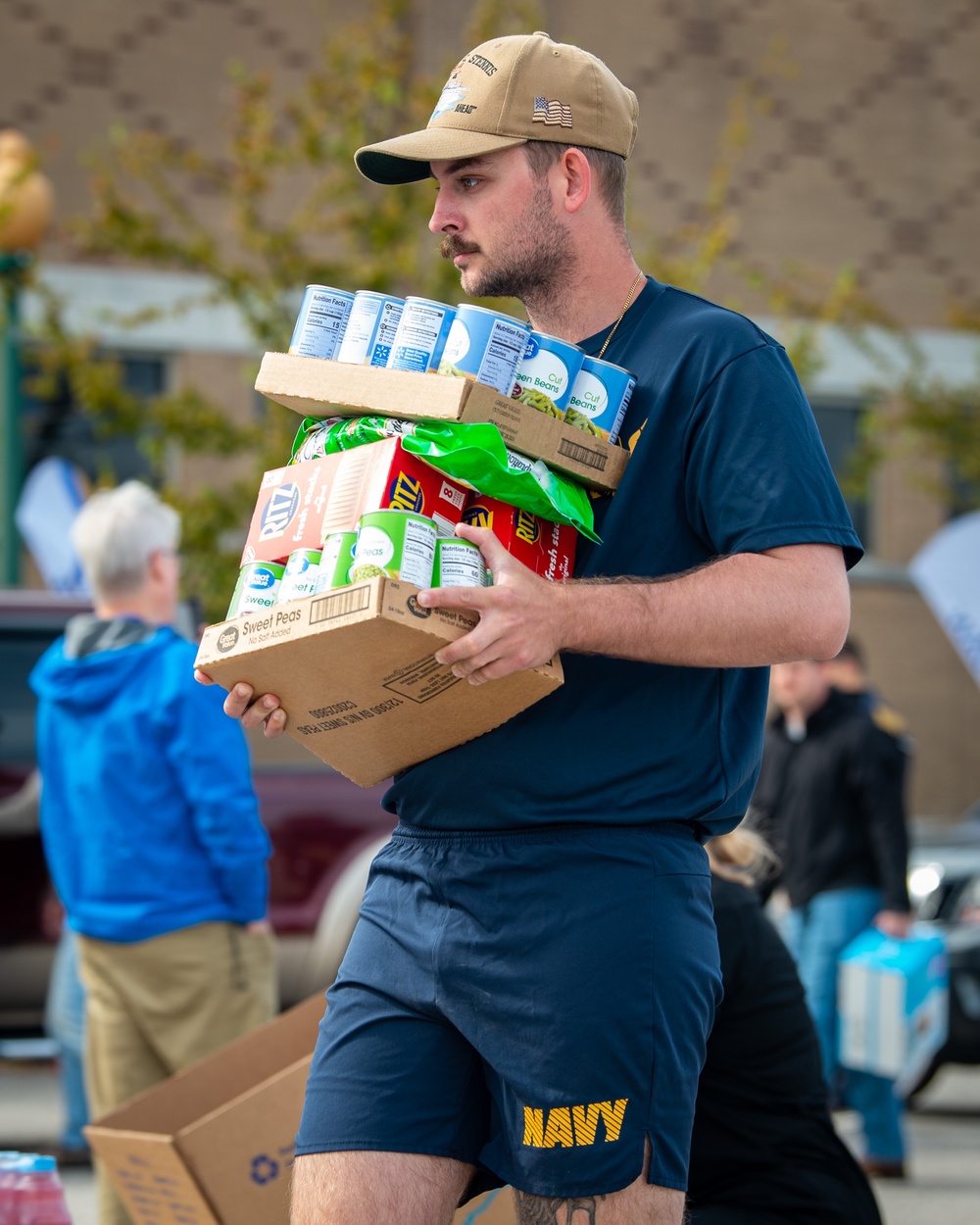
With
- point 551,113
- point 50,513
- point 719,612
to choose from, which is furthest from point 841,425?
point 719,612

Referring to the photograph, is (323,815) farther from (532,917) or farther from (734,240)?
(734,240)

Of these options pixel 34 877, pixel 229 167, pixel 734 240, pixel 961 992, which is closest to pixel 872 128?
pixel 734 240

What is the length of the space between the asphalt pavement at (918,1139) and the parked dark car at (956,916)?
372 millimetres

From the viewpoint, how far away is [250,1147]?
3268 millimetres

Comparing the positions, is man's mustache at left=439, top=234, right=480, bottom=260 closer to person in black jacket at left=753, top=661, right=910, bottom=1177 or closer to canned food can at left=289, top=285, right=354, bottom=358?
canned food can at left=289, top=285, right=354, bottom=358

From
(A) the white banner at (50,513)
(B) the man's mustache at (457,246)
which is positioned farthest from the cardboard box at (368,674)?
(A) the white banner at (50,513)

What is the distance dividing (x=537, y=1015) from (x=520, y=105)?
1.37 meters

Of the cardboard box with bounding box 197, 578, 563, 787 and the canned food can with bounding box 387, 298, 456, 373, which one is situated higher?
the canned food can with bounding box 387, 298, 456, 373

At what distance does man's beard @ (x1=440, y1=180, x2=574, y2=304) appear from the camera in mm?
2639

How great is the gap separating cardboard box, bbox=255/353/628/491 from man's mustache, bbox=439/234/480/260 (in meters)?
0.34

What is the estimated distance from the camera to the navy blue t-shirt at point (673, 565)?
7.88ft

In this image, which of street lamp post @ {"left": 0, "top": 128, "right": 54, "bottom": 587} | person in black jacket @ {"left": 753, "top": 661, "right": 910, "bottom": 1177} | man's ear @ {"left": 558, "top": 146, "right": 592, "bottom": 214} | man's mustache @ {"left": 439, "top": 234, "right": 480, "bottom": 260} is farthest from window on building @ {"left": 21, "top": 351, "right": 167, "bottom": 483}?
man's ear @ {"left": 558, "top": 146, "right": 592, "bottom": 214}

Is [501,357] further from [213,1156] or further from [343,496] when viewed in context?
[213,1156]

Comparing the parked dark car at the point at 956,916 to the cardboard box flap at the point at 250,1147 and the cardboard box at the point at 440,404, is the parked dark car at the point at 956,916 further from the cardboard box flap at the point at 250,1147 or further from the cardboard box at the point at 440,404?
the cardboard box at the point at 440,404
